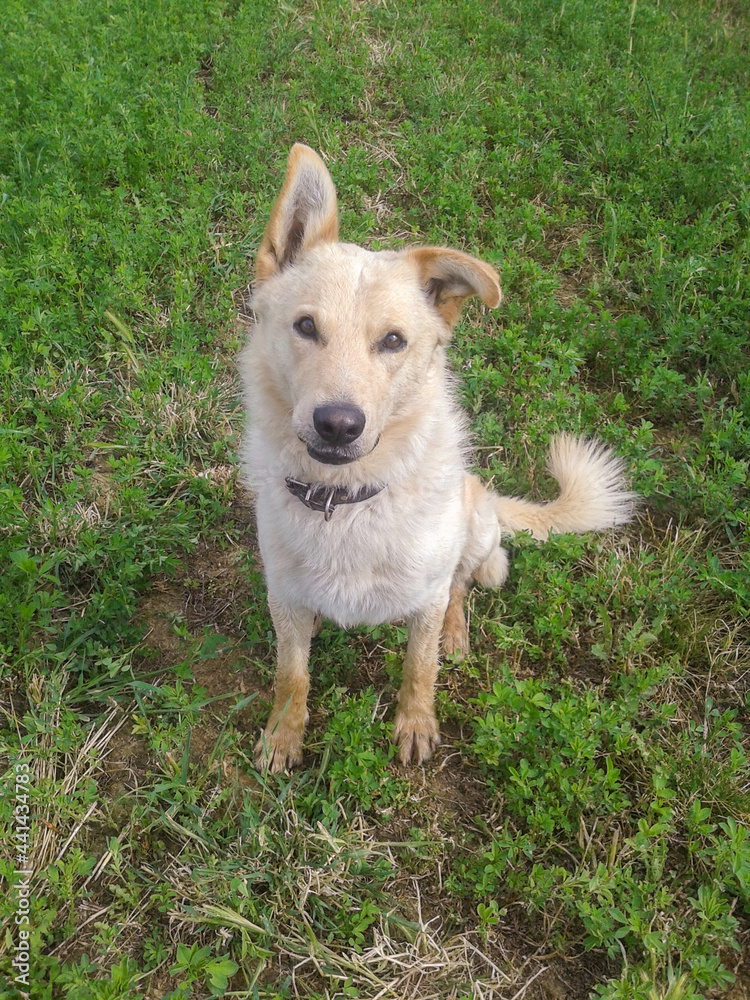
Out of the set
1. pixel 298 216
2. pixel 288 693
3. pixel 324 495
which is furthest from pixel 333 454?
pixel 288 693

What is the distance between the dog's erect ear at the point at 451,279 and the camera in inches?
92.9

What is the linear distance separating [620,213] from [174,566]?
372 cm

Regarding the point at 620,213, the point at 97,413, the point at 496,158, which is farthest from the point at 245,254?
the point at 620,213

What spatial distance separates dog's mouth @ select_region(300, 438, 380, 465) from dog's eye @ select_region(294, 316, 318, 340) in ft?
1.30

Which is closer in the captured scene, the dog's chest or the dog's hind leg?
the dog's chest

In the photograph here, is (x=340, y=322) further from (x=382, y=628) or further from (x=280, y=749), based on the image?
(x=280, y=749)

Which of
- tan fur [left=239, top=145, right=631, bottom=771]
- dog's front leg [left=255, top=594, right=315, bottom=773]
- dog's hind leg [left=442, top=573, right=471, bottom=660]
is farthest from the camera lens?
dog's hind leg [left=442, top=573, right=471, bottom=660]

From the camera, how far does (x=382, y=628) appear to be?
3186 millimetres

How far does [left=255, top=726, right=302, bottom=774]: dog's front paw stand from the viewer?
2779 mm

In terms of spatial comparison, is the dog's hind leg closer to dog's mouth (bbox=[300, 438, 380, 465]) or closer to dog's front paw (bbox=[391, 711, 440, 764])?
dog's front paw (bbox=[391, 711, 440, 764])

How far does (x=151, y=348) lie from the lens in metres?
4.02

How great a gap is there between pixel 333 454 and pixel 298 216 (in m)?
1.05

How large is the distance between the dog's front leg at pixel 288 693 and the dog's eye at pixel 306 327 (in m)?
1.06

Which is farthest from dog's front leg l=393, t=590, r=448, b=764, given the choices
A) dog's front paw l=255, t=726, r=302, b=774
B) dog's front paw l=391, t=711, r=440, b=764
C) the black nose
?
the black nose
